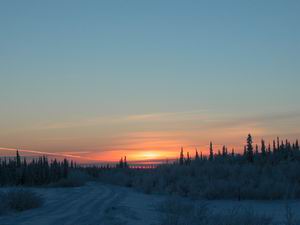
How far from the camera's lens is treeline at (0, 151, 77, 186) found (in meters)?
48.4

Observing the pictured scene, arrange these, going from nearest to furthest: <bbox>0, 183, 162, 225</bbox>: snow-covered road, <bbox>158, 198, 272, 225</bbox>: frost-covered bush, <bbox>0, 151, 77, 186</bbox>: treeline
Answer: <bbox>158, 198, 272, 225</bbox>: frost-covered bush → <bbox>0, 183, 162, 225</bbox>: snow-covered road → <bbox>0, 151, 77, 186</bbox>: treeline

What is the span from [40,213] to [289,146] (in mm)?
42628

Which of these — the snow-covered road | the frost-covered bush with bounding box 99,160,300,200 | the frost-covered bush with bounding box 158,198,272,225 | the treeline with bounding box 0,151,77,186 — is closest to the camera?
the frost-covered bush with bounding box 158,198,272,225

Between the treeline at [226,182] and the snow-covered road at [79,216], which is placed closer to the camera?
the snow-covered road at [79,216]

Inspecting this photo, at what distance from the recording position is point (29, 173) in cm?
5003

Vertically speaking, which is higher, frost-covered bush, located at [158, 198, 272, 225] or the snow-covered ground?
frost-covered bush, located at [158, 198, 272, 225]

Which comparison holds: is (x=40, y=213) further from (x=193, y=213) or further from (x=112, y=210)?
(x=193, y=213)

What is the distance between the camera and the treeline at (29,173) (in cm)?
4842

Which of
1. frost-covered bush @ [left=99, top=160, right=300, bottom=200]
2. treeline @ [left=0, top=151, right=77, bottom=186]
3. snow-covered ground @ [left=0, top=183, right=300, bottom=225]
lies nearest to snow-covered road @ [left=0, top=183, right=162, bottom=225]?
snow-covered ground @ [left=0, top=183, right=300, bottom=225]

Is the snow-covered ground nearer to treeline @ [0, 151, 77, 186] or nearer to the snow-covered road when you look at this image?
the snow-covered road

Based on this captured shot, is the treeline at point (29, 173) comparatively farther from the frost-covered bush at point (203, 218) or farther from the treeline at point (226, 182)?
the frost-covered bush at point (203, 218)

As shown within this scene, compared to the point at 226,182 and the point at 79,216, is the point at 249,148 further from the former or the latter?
the point at 79,216

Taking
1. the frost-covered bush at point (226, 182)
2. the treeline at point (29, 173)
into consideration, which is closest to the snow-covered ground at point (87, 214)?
the frost-covered bush at point (226, 182)

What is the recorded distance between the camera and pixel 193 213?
54.5ft
